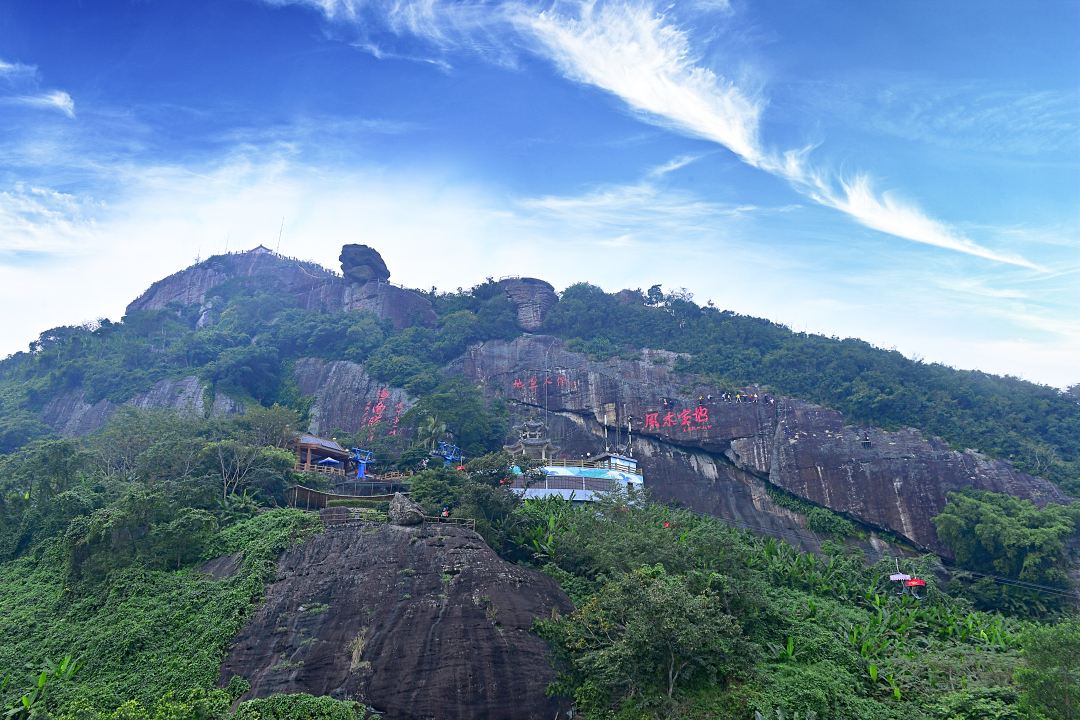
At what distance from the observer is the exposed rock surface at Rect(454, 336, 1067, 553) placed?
31.7m

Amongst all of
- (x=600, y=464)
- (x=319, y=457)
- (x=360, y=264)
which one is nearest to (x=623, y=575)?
(x=600, y=464)

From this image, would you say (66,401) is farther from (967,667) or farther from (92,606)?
(967,667)

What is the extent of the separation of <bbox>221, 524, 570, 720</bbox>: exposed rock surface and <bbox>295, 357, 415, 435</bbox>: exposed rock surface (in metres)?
21.6

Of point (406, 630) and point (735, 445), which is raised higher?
point (735, 445)

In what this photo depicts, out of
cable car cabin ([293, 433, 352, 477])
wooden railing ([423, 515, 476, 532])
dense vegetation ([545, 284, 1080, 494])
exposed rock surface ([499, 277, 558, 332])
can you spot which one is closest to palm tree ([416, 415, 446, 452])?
cable car cabin ([293, 433, 352, 477])

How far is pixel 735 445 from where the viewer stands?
3756 centimetres

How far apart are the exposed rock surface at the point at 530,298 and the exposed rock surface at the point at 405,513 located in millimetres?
29316

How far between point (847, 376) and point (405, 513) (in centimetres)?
2819

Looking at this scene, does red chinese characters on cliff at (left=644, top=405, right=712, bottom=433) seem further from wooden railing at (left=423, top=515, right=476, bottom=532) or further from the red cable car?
wooden railing at (left=423, top=515, right=476, bottom=532)

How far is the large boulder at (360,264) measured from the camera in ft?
183

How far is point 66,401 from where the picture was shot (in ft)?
150

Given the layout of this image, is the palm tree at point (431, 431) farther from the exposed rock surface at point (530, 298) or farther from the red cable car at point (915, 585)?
the red cable car at point (915, 585)

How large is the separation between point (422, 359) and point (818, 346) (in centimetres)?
2505

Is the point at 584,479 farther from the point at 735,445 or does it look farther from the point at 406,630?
the point at 406,630
